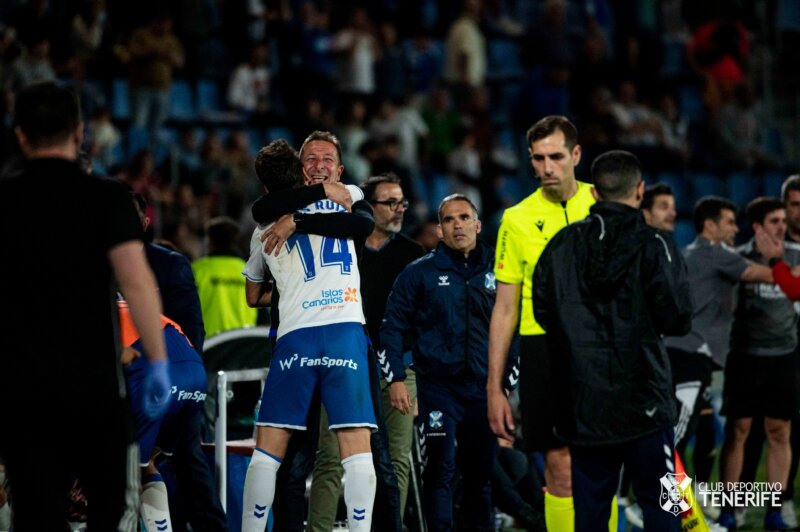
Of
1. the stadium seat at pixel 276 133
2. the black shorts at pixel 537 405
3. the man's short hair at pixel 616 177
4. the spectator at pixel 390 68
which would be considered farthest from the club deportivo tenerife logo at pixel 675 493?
the spectator at pixel 390 68

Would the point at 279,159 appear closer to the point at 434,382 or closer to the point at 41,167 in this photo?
the point at 434,382

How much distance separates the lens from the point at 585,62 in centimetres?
1769

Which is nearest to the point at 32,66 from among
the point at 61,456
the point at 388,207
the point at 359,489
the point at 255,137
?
the point at 255,137

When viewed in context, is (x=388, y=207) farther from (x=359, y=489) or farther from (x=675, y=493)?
(x=675, y=493)

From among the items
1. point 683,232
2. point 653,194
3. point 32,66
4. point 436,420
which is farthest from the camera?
point 683,232

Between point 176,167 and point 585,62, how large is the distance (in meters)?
6.05

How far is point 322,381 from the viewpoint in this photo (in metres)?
6.54

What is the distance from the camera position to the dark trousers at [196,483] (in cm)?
708

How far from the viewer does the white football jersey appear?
6.60 meters

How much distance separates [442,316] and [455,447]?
0.76m

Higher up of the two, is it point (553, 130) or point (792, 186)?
point (553, 130)

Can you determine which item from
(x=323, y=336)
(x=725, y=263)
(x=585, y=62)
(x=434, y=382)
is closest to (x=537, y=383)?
(x=323, y=336)

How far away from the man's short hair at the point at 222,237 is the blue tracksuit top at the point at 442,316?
8.29ft

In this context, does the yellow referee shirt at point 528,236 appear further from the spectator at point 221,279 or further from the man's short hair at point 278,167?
the spectator at point 221,279
